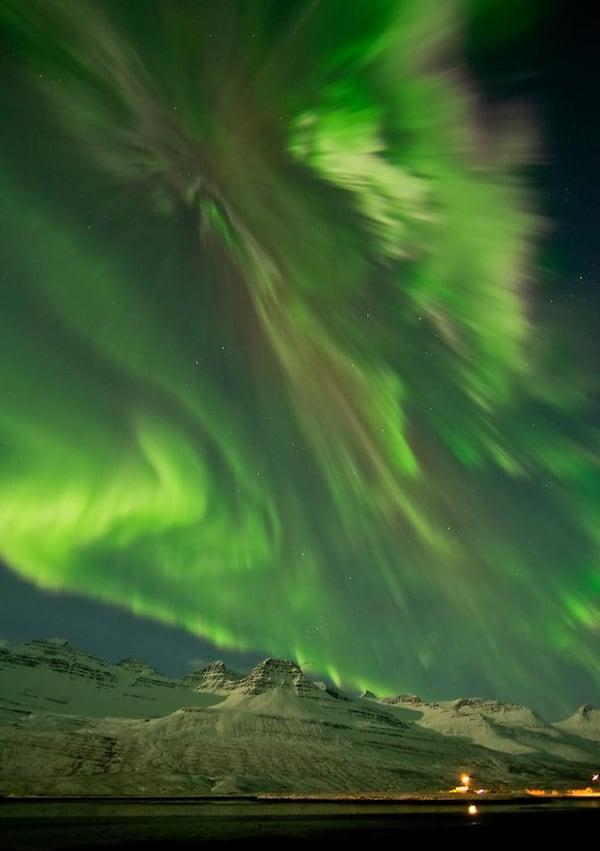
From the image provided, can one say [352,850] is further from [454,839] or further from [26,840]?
[26,840]

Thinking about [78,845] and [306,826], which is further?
[306,826]

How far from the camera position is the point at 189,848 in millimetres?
56906

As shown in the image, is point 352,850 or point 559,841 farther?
point 559,841

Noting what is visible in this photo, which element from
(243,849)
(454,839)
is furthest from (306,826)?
(243,849)

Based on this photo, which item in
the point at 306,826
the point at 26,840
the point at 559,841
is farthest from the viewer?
the point at 306,826

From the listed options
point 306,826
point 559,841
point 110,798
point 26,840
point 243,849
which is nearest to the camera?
point 243,849

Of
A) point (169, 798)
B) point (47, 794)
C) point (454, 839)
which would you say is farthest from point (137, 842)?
point (47, 794)

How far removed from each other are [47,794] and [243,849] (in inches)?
7113

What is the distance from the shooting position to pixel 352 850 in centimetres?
5650

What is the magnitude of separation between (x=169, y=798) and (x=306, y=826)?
124 metres

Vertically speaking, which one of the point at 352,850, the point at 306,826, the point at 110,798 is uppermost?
the point at 110,798

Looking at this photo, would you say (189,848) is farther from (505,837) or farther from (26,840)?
(505,837)

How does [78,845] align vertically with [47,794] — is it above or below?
below

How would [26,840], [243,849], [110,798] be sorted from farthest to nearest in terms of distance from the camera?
[110,798] → [26,840] → [243,849]
